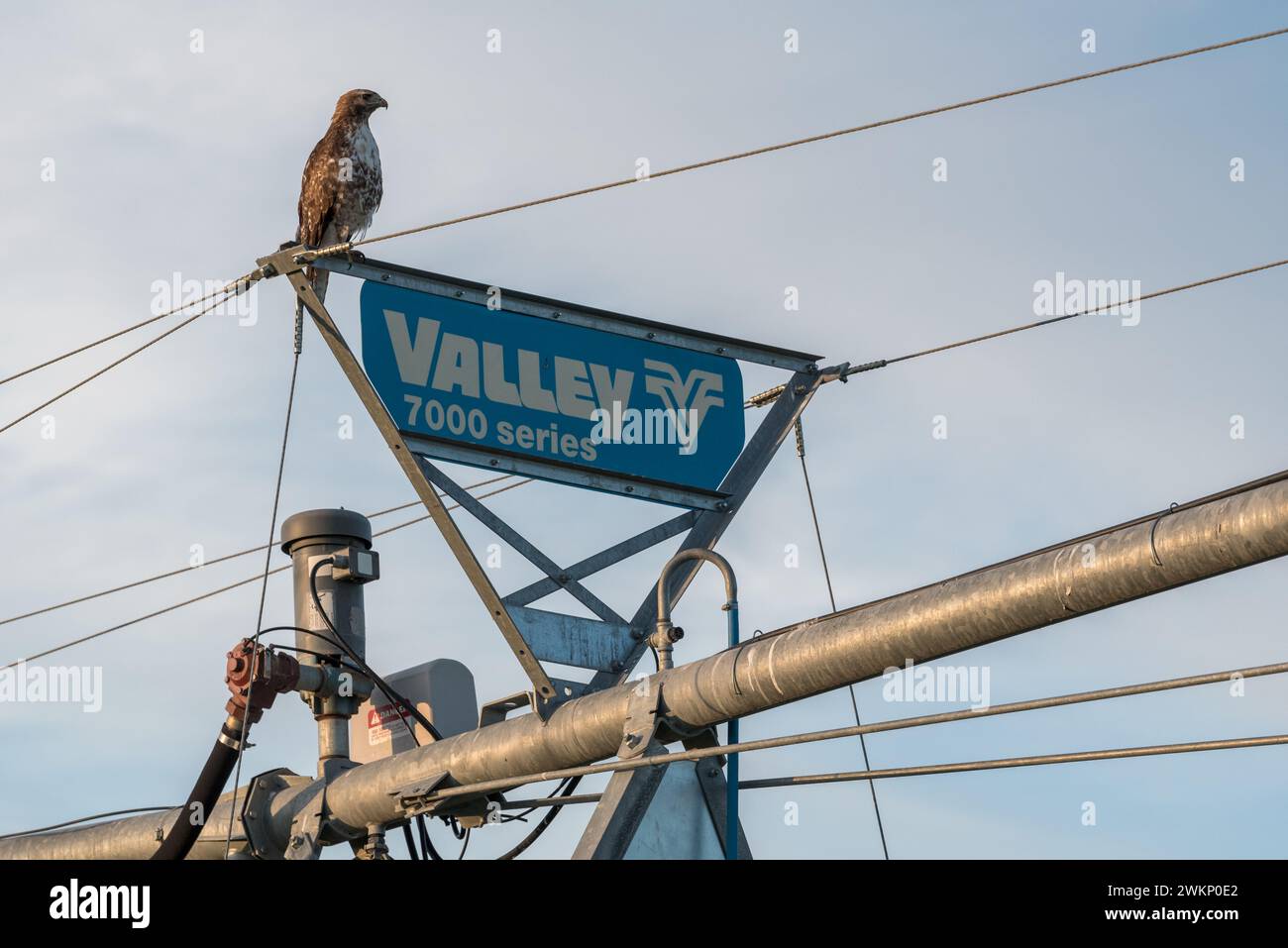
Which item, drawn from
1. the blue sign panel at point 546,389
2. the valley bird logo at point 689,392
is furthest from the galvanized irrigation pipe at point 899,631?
the valley bird logo at point 689,392

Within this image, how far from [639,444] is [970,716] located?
364cm

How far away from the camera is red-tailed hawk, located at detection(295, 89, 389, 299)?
1272 cm

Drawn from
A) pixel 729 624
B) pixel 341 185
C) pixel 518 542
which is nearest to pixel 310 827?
pixel 518 542

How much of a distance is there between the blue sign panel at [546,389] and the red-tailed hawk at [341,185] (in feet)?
11.2

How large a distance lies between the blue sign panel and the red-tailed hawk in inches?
135

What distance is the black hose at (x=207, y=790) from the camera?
1055 cm

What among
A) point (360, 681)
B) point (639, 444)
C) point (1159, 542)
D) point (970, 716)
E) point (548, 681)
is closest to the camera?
point (1159, 542)

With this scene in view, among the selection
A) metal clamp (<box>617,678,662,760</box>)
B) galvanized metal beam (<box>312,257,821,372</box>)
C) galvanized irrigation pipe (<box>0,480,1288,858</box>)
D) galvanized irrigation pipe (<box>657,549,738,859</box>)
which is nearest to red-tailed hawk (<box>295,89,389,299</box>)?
galvanized metal beam (<box>312,257,821,372</box>)

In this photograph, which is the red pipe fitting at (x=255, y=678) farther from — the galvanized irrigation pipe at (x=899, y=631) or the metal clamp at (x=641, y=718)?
the metal clamp at (x=641, y=718)
